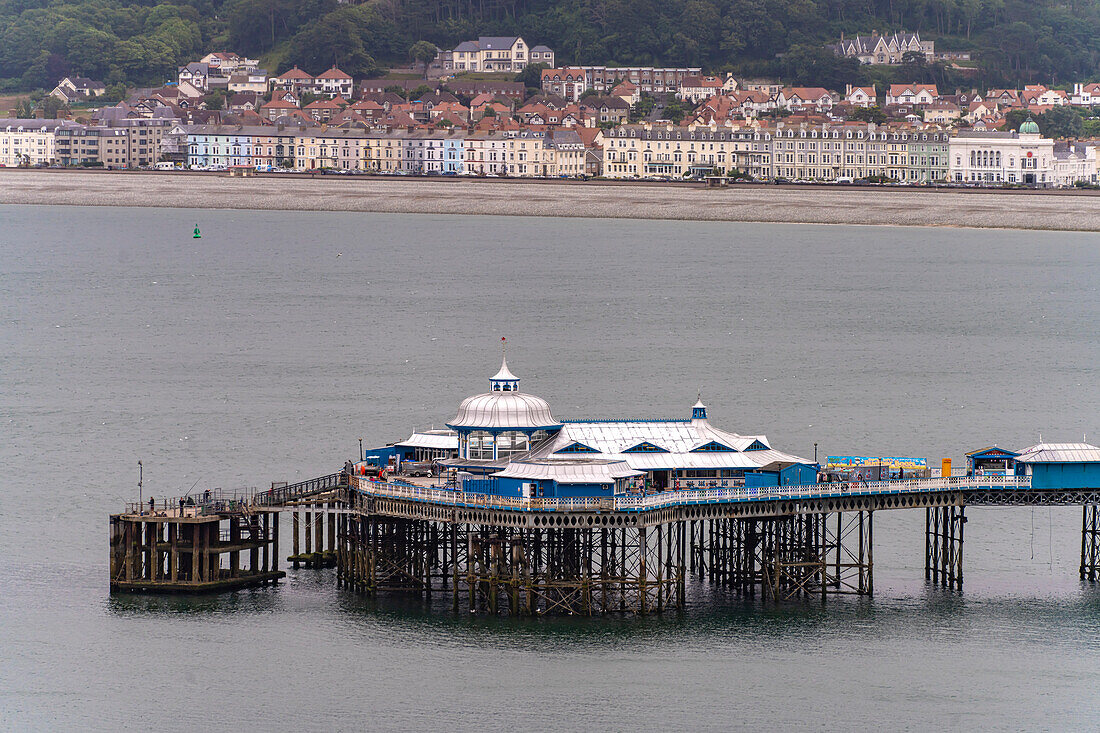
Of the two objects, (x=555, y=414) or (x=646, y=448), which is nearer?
(x=646, y=448)

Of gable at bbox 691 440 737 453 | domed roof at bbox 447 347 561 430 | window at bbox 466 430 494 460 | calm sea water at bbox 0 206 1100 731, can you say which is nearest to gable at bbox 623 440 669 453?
gable at bbox 691 440 737 453

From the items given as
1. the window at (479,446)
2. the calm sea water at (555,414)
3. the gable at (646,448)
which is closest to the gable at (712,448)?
the gable at (646,448)

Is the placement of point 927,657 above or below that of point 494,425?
below

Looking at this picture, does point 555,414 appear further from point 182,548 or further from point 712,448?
point 182,548

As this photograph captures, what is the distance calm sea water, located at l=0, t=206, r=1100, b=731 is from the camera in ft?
177

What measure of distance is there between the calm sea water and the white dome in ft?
18.2

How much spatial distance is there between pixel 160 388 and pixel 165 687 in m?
46.6

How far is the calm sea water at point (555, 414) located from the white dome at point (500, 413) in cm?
556

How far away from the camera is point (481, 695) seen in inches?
2109

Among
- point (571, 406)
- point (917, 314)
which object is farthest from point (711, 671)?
point (917, 314)

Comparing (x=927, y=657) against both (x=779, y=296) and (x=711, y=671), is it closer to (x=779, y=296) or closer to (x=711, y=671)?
(x=711, y=671)

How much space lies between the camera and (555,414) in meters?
89.4

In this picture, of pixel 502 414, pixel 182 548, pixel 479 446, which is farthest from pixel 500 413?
pixel 182 548

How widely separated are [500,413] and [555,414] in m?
26.2
